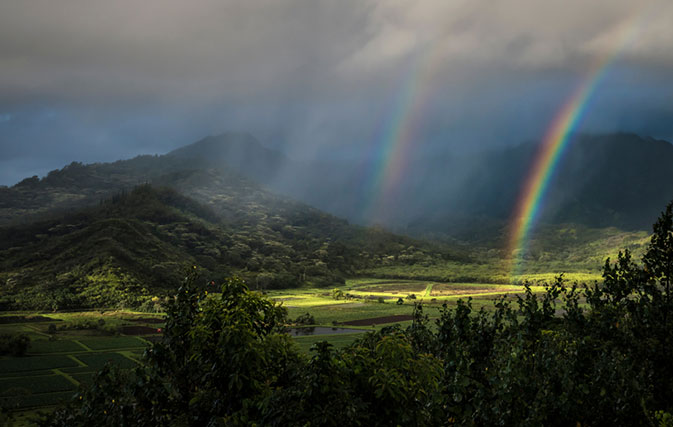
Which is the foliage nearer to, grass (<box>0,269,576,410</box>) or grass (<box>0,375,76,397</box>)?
grass (<box>0,269,576,410</box>)

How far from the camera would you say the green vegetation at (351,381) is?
8852 mm

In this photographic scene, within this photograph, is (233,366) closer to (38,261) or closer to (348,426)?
(348,426)

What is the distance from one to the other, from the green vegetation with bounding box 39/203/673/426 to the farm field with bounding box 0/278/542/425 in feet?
42.2

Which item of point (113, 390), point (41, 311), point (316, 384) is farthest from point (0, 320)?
point (316, 384)

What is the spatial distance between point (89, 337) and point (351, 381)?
8692 cm

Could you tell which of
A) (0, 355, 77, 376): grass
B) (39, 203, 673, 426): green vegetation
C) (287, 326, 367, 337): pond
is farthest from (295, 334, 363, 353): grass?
(39, 203, 673, 426): green vegetation

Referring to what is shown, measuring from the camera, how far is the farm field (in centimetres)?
4872

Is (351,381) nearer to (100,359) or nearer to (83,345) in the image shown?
(100,359)

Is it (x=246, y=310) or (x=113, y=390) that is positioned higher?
(x=246, y=310)

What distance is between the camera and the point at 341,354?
10.2 metres

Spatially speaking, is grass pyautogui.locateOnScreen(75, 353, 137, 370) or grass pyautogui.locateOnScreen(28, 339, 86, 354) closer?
grass pyautogui.locateOnScreen(75, 353, 137, 370)

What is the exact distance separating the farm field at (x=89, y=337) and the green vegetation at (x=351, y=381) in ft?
42.2

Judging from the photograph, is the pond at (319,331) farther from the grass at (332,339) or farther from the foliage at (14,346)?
the foliage at (14,346)

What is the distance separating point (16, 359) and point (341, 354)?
7279 cm
